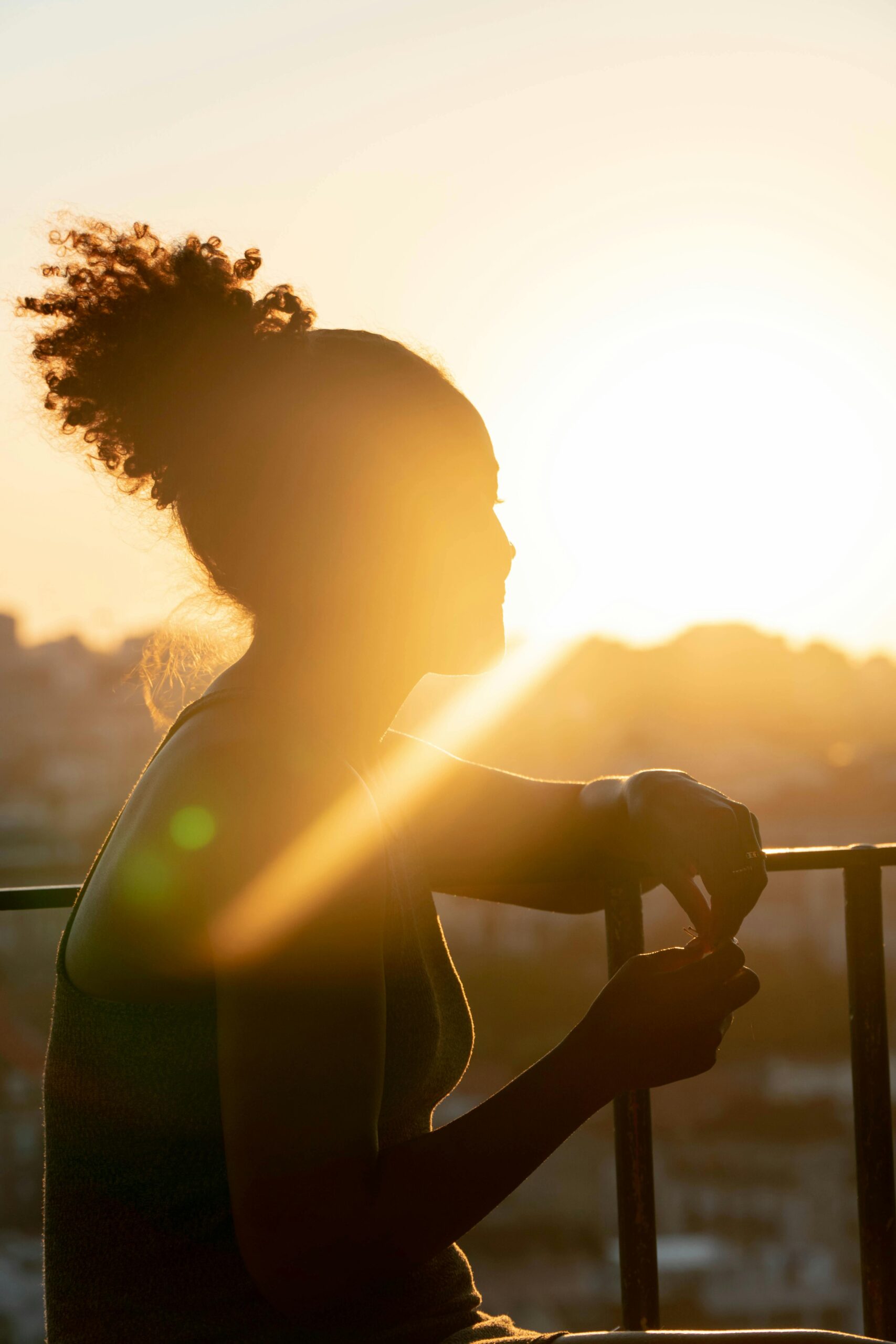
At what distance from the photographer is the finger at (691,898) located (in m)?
1.35

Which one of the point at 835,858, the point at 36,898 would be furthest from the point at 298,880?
the point at 835,858

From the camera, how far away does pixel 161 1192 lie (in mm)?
1064

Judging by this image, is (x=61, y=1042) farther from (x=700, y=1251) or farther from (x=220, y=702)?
(x=700, y=1251)

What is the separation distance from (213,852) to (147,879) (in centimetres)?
10

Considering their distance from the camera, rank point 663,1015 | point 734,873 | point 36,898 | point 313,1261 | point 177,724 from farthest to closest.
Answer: point 36,898 → point 734,873 → point 177,724 → point 663,1015 → point 313,1261

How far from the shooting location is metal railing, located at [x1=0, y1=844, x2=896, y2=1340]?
1.66 metres

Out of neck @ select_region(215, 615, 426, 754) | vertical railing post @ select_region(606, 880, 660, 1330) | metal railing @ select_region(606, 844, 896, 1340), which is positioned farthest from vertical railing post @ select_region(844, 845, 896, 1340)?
neck @ select_region(215, 615, 426, 754)

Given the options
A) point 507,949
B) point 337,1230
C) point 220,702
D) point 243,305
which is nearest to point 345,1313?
point 337,1230

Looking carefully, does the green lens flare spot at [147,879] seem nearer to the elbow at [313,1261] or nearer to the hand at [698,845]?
the elbow at [313,1261]

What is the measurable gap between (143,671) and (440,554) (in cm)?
77

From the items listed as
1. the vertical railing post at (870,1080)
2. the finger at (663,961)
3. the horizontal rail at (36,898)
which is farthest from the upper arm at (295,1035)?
the vertical railing post at (870,1080)

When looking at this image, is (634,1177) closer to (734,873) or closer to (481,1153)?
(734,873)

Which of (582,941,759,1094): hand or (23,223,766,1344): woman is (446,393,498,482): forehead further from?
(582,941,759,1094): hand

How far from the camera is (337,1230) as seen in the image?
0.91 meters
